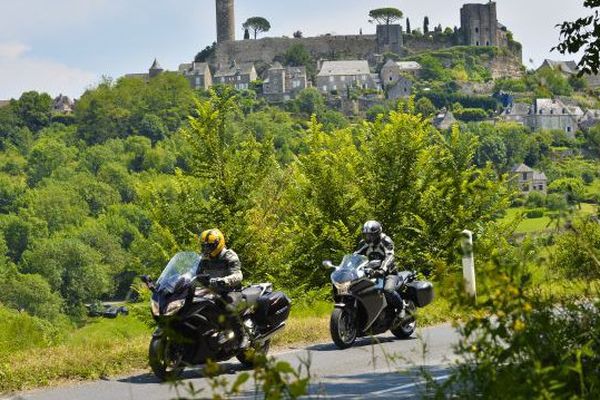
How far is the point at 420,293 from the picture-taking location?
14.9 metres

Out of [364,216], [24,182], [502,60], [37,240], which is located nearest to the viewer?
[364,216]

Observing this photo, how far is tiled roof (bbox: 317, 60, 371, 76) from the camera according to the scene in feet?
638

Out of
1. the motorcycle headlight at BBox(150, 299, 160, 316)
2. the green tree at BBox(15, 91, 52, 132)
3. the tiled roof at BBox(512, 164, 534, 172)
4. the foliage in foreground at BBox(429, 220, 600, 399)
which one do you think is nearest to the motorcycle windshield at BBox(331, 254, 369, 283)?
the motorcycle headlight at BBox(150, 299, 160, 316)

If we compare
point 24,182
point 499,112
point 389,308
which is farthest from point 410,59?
point 389,308

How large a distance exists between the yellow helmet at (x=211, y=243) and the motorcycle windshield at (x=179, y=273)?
40 centimetres

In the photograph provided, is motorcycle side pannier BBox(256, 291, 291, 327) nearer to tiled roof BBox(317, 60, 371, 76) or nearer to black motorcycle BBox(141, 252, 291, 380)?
black motorcycle BBox(141, 252, 291, 380)

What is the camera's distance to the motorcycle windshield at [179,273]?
11562 mm

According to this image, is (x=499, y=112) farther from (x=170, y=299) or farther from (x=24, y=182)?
(x=170, y=299)

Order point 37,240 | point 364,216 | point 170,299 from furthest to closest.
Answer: point 37,240
point 364,216
point 170,299

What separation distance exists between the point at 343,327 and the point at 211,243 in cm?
210

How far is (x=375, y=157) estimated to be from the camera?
2786cm

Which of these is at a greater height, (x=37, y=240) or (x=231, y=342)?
(x=231, y=342)

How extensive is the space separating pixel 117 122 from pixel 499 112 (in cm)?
5306

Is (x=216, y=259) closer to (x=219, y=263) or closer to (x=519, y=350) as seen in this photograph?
(x=219, y=263)
